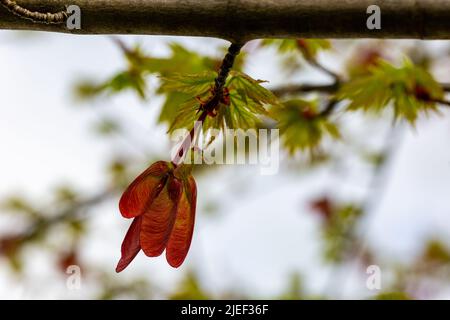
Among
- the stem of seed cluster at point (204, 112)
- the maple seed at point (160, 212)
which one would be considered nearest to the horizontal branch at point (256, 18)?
the stem of seed cluster at point (204, 112)

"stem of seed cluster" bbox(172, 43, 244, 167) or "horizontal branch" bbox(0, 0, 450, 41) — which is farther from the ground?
"horizontal branch" bbox(0, 0, 450, 41)

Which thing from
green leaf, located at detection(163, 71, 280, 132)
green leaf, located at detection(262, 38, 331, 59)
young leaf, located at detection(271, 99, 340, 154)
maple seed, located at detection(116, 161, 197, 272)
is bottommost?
maple seed, located at detection(116, 161, 197, 272)

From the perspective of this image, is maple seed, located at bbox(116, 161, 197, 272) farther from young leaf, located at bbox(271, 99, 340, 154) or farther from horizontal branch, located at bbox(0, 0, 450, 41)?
young leaf, located at bbox(271, 99, 340, 154)

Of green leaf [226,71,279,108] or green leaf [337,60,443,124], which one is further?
green leaf [337,60,443,124]

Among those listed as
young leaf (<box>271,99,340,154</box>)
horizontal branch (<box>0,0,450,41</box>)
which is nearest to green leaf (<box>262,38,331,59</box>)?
young leaf (<box>271,99,340,154</box>)

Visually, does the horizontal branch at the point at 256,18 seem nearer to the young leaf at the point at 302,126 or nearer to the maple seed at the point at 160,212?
the maple seed at the point at 160,212

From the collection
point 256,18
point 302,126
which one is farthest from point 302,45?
point 256,18
